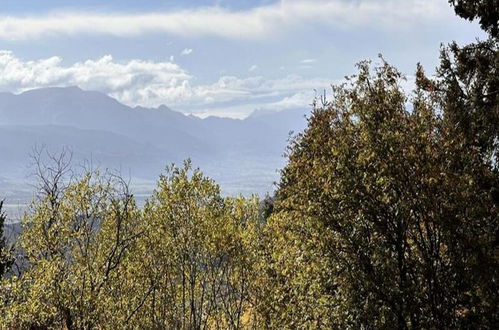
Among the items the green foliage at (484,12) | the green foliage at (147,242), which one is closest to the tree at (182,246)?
the green foliage at (147,242)

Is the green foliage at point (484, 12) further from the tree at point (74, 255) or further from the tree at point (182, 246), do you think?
the tree at point (74, 255)

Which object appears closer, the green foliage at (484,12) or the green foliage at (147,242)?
the green foliage at (484,12)

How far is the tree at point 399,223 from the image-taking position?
11.8 metres

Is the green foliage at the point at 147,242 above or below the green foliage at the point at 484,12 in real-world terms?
below

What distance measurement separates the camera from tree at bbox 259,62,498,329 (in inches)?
465

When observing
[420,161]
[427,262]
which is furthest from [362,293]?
[420,161]

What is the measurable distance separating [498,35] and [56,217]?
1652cm

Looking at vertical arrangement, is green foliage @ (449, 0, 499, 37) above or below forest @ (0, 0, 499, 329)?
above

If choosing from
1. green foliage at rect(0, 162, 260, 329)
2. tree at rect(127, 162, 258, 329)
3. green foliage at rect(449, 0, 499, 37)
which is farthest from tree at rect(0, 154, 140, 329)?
green foliage at rect(449, 0, 499, 37)

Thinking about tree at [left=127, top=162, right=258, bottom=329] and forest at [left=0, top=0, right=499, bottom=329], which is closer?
forest at [left=0, top=0, right=499, bottom=329]

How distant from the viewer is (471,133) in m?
13.4

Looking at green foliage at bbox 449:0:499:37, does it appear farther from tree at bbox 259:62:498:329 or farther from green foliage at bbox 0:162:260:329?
green foliage at bbox 0:162:260:329

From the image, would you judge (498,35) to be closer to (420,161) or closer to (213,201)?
(420,161)

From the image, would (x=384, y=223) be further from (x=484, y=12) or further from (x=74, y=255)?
(x=74, y=255)
